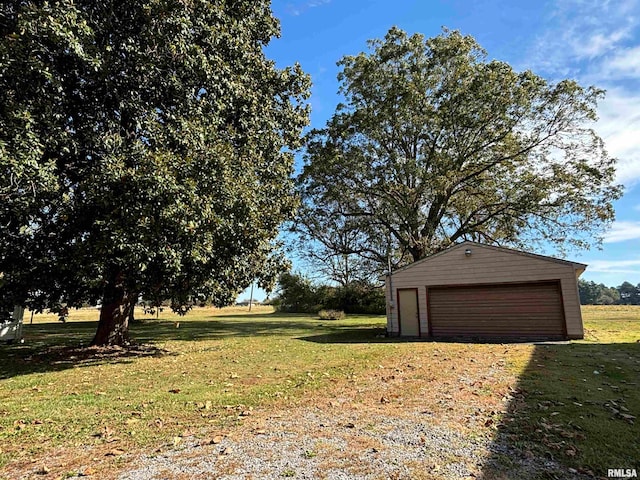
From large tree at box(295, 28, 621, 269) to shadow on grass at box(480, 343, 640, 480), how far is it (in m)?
11.3

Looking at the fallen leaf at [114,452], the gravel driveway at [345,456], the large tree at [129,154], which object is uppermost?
the large tree at [129,154]

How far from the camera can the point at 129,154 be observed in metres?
7.86

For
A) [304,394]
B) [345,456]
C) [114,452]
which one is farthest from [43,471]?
[304,394]

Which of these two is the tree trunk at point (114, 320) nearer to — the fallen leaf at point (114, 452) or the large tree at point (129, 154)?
the large tree at point (129, 154)

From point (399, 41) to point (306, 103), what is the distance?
8.90 metres

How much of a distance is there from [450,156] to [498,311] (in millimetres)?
7992

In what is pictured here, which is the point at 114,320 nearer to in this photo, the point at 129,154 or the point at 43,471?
the point at 129,154

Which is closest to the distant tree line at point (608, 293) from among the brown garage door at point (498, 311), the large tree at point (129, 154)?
the brown garage door at point (498, 311)

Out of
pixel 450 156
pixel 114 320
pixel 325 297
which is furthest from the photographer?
pixel 325 297

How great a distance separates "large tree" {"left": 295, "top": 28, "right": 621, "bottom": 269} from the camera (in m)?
16.8

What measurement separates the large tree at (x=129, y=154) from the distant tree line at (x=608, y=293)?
91.2m

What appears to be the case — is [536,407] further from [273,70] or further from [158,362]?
[273,70]

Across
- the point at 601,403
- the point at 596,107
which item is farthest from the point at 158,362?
the point at 596,107

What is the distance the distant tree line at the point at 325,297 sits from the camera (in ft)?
97.2
